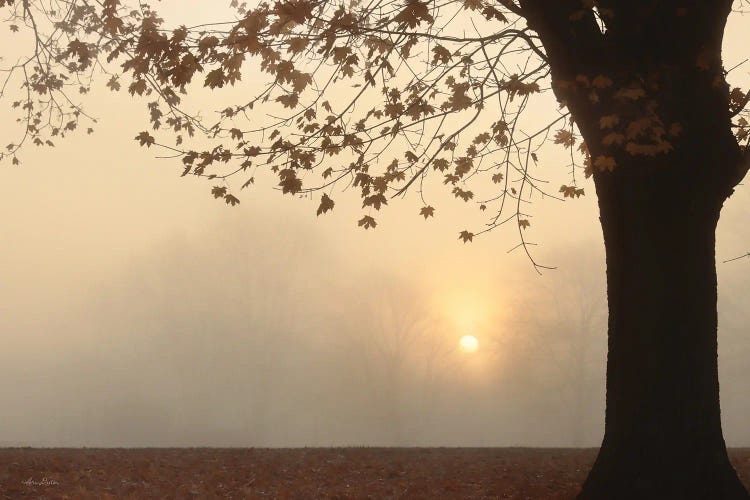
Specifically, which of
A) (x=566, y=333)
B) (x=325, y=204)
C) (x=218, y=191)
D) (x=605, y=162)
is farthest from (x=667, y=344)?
(x=566, y=333)

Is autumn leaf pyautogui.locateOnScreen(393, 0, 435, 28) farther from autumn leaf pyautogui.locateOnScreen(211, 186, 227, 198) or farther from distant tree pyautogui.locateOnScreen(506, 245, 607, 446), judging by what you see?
distant tree pyautogui.locateOnScreen(506, 245, 607, 446)

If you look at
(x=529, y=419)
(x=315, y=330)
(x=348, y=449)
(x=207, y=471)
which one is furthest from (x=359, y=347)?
(x=207, y=471)

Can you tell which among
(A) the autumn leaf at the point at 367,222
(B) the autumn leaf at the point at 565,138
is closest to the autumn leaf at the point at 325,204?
(A) the autumn leaf at the point at 367,222

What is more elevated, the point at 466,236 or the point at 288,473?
the point at 466,236

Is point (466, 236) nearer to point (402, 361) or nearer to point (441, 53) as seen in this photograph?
Result: point (441, 53)

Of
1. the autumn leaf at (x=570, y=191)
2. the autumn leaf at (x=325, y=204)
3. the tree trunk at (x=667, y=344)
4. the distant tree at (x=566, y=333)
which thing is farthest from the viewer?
the distant tree at (x=566, y=333)

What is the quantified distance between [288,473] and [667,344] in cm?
538

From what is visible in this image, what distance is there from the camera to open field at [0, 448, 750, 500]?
323 inches

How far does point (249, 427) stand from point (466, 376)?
35.7 ft

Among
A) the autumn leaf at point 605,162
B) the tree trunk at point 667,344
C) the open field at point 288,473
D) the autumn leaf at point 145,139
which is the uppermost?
the autumn leaf at point 145,139

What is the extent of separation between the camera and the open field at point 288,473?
8195 mm

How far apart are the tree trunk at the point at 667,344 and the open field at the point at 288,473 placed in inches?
71.9

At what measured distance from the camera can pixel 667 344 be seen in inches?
250

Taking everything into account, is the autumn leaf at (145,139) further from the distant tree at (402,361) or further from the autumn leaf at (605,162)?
the distant tree at (402,361)
